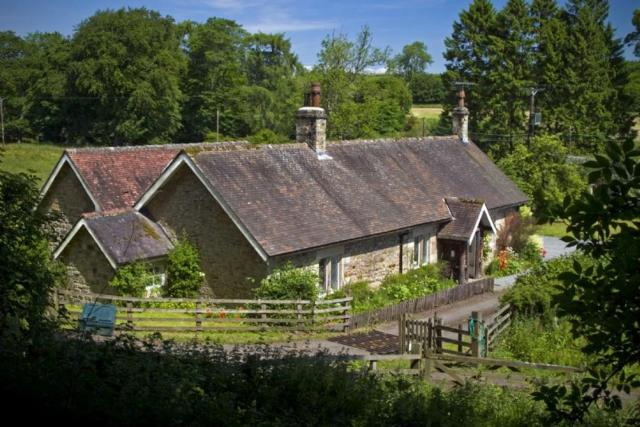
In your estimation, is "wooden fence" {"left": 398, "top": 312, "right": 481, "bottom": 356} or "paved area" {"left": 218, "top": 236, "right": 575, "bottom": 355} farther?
"paved area" {"left": 218, "top": 236, "right": 575, "bottom": 355}

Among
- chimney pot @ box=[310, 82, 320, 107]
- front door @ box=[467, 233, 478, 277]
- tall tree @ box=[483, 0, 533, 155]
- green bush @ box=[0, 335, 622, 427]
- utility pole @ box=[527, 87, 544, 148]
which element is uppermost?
tall tree @ box=[483, 0, 533, 155]

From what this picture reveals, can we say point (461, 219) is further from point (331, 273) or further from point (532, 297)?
point (532, 297)

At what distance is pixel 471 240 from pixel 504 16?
1402 inches

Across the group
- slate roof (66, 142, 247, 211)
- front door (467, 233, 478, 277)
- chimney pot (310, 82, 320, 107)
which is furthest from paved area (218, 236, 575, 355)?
slate roof (66, 142, 247, 211)

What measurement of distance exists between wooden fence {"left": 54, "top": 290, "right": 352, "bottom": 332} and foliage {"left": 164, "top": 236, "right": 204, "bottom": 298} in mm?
1113

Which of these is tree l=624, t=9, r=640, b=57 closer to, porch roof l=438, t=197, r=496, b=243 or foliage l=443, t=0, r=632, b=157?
foliage l=443, t=0, r=632, b=157

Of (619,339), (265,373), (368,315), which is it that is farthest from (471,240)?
(619,339)

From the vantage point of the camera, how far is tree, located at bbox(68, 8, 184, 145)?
65875mm

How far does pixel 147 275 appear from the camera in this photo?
76.7ft

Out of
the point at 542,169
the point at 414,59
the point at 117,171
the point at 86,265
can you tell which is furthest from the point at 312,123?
the point at 414,59

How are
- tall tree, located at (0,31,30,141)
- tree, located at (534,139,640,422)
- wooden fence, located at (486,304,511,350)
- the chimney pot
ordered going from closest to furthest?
tree, located at (534,139,640,422)
wooden fence, located at (486,304,511,350)
the chimney pot
tall tree, located at (0,31,30,141)

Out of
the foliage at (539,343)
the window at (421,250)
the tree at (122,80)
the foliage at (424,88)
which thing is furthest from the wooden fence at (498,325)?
the foliage at (424,88)

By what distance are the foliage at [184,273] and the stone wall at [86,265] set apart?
6.45 ft

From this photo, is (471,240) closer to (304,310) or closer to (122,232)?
(304,310)
